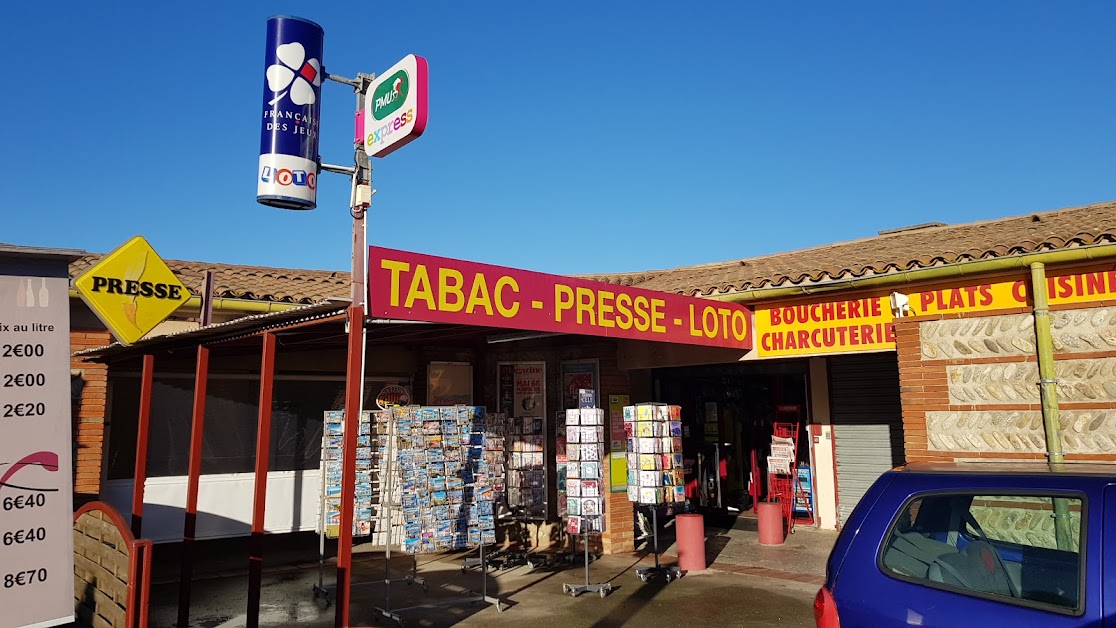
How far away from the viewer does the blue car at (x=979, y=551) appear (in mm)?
2904

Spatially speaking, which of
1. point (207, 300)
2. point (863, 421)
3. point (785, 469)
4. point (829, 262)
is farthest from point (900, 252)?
point (207, 300)

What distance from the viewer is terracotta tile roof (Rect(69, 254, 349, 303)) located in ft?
30.9

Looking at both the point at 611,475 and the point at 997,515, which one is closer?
the point at 997,515

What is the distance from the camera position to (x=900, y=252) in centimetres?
1060

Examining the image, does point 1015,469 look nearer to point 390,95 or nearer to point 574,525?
point 390,95

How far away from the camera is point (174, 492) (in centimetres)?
1011

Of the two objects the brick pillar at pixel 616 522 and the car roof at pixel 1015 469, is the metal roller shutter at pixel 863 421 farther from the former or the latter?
the car roof at pixel 1015 469

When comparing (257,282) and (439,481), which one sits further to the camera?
(257,282)

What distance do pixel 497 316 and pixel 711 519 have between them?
25.8ft

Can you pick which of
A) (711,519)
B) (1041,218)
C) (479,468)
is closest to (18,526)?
(479,468)

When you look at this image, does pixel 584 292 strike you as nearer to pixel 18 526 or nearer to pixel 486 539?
pixel 486 539

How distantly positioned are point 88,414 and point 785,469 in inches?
396

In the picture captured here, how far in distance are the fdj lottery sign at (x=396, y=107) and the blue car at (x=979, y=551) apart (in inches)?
174

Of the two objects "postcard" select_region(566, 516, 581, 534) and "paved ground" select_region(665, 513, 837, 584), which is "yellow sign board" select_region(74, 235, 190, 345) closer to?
"postcard" select_region(566, 516, 581, 534)
